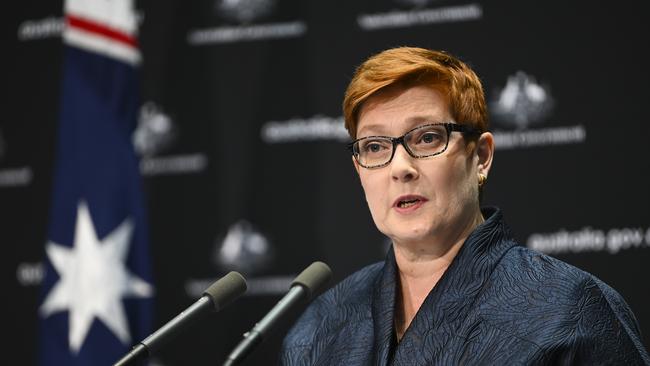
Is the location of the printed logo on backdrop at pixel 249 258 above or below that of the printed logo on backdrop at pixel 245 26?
below

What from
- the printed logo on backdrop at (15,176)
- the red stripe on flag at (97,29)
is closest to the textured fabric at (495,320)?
the red stripe on flag at (97,29)

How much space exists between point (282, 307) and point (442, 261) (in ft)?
1.36

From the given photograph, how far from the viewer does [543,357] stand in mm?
1607

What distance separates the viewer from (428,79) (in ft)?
6.17

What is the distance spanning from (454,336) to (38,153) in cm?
293

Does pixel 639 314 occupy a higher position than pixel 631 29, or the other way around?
pixel 631 29

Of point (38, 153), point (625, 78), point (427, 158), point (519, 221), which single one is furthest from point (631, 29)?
point (38, 153)

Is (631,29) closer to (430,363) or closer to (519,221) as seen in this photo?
(519,221)

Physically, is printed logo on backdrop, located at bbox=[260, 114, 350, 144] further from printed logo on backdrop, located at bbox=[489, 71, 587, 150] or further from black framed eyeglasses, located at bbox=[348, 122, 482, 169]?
black framed eyeglasses, located at bbox=[348, 122, 482, 169]

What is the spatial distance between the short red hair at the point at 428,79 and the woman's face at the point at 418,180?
2 cm

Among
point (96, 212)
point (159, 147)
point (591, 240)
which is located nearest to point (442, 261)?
point (591, 240)

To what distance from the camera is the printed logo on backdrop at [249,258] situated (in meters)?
3.67

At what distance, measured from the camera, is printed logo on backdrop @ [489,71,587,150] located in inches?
132

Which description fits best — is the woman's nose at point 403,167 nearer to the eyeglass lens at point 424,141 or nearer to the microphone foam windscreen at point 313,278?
the eyeglass lens at point 424,141
